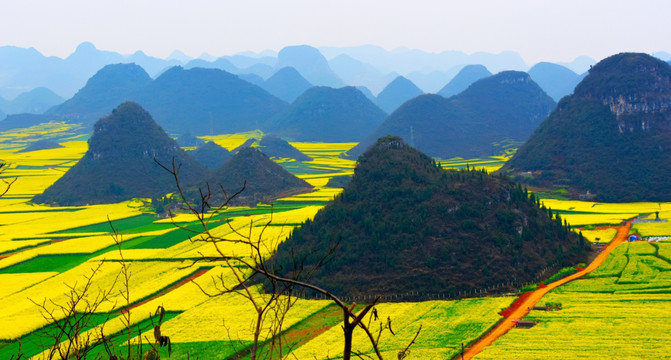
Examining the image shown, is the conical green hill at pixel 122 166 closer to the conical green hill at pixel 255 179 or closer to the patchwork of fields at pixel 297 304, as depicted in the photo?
the conical green hill at pixel 255 179

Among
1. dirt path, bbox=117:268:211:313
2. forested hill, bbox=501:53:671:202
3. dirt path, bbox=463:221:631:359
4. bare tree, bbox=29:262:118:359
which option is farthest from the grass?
forested hill, bbox=501:53:671:202

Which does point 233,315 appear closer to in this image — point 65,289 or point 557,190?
point 65,289

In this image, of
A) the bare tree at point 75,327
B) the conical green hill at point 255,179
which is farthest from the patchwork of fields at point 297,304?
the conical green hill at point 255,179

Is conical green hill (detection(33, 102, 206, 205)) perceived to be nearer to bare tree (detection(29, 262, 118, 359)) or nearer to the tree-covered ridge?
the tree-covered ridge

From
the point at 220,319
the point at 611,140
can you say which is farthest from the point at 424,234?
the point at 611,140

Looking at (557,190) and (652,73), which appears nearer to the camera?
(557,190)

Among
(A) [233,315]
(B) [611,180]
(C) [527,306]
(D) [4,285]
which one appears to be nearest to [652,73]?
(B) [611,180]
